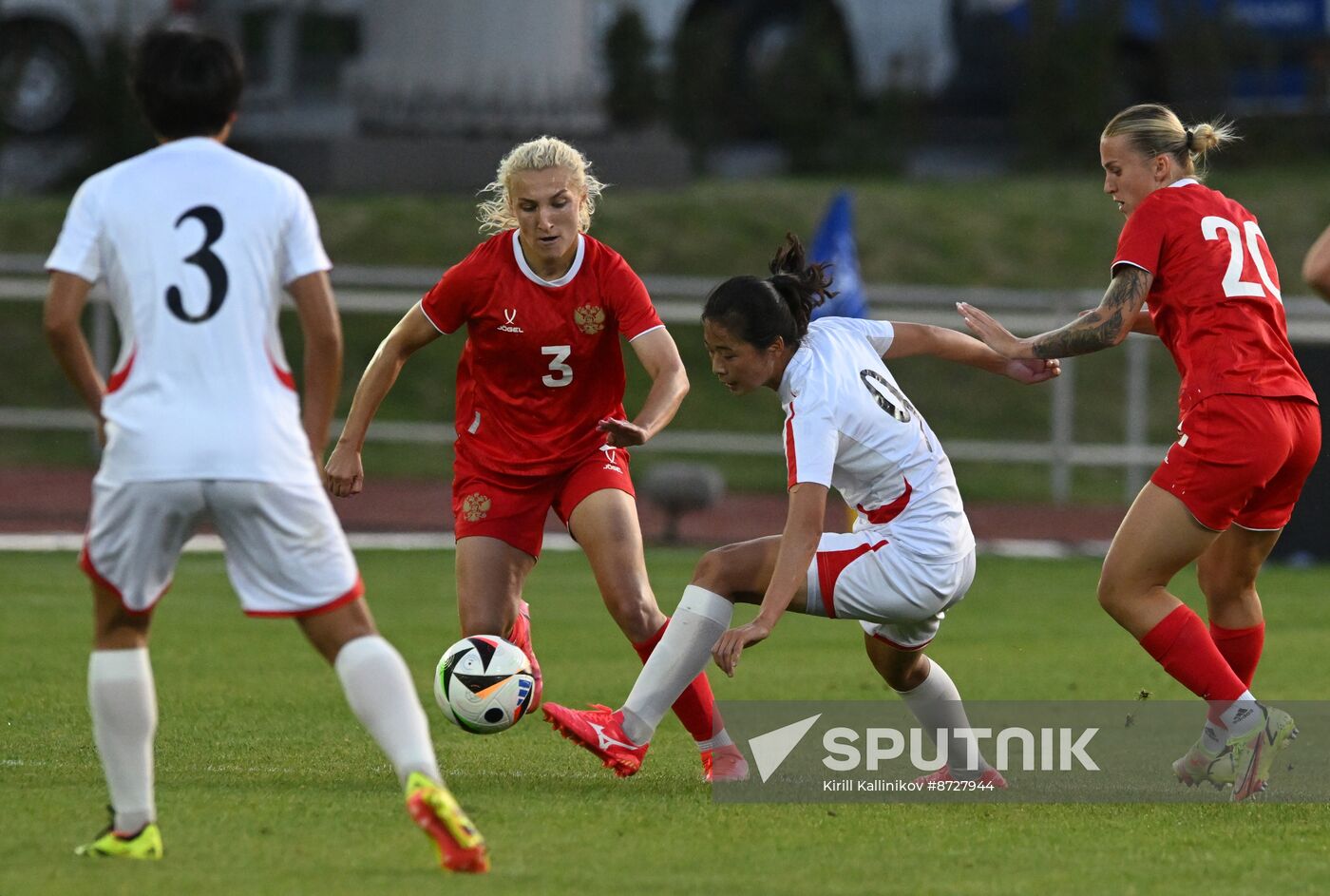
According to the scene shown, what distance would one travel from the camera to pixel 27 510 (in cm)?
1688

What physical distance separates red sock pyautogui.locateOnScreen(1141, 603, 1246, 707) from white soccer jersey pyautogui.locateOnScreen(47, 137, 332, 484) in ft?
8.94

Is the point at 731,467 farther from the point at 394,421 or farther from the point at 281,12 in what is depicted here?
the point at 281,12

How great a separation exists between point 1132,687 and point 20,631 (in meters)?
5.32

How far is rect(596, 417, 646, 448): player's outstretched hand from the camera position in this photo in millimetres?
5938

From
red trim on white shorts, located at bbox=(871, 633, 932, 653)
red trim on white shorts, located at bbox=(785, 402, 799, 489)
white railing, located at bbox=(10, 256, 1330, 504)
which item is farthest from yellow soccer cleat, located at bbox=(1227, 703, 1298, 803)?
white railing, located at bbox=(10, 256, 1330, 504)

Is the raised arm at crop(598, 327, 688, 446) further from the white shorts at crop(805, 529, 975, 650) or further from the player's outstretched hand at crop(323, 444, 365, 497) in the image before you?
the player's outstretched hand at crop(323, 444, 365, 497)

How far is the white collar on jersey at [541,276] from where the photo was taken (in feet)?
22.2

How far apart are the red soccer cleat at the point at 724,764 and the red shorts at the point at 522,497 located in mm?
895

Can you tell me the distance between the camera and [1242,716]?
19.9 ft

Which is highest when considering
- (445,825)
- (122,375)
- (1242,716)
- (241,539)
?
(122,375)

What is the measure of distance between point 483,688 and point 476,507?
69 cm

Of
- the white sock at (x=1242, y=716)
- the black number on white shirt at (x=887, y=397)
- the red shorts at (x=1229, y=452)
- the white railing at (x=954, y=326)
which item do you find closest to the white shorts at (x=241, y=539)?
the black number on white shirt at (x=887, y=397)

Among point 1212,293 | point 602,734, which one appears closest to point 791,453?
point 602,734
